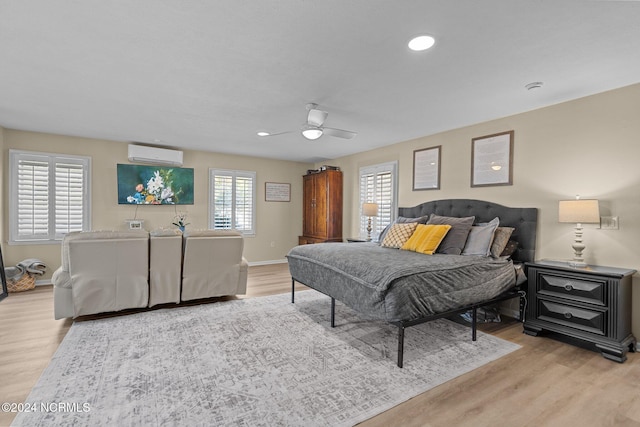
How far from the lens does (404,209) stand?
16.6 feet

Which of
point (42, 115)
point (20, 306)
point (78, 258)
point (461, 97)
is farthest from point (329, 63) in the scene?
point (20, 306)

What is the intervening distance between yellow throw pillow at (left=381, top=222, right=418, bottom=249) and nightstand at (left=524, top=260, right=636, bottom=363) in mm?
1309

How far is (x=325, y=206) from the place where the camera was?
6.42 metres

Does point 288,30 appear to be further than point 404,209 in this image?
No

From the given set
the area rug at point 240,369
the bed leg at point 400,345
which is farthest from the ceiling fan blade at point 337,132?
the bed leg at point 400,345

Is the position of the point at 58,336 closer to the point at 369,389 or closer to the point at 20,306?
the point at 20,306

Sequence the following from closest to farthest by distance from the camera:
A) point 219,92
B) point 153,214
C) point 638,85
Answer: point 638,85 < point 219,92 < point 153,214

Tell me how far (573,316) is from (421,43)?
2846 mm

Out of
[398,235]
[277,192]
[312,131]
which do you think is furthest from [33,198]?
[398,235]

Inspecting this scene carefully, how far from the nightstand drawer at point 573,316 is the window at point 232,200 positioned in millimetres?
5477

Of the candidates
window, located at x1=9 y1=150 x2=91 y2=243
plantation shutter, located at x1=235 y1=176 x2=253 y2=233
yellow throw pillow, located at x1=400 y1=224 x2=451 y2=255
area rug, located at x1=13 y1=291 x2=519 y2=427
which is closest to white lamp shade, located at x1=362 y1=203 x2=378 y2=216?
yellow throw pillow, located at x1=400 y1=224 x2=451 y2=255

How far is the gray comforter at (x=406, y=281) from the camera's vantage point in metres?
2.36

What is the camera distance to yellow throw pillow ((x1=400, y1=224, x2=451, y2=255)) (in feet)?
11.3

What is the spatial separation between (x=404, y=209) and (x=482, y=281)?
2317 mm
